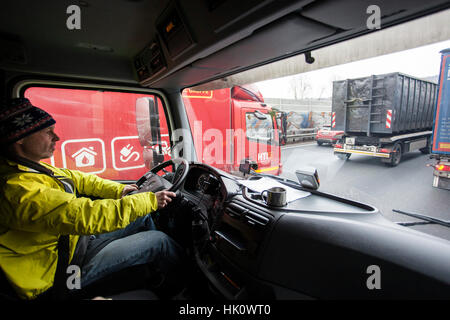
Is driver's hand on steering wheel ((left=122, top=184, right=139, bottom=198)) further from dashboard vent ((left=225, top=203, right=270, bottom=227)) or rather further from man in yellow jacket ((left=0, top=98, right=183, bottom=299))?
dashboard vent ((left=225, top=203, right=270, bottom=227))

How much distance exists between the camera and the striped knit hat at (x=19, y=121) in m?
1.16

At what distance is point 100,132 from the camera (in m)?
3.30

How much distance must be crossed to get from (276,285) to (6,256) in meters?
1.33

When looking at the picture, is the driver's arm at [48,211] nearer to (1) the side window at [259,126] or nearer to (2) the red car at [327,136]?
(2) the red car at [327,136]

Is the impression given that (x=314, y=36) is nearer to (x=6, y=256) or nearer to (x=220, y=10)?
(x=220, y=10)

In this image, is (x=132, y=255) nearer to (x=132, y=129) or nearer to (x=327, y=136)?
(x=327, y=136)

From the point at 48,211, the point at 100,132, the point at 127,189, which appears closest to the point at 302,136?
the point at 127,189

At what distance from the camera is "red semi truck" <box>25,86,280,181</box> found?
2980 millimetres

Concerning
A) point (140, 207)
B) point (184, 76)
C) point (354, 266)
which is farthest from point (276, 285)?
point (184, 76)

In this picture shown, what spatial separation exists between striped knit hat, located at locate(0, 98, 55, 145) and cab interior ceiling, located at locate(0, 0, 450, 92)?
0.65m

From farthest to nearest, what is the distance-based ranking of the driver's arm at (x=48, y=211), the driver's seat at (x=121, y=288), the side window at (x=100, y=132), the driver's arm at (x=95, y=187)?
the side window at (x=100, y=132), the driver's arm at (x=95, y=187), the driver's seat at (x=121, y=288), the driver's arm at (x=48, y=211)

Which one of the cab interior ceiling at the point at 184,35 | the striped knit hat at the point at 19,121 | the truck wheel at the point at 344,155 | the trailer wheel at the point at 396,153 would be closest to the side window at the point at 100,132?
the cab interior ceiling at the point at 184,35

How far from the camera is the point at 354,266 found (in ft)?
3.34

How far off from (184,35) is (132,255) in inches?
57.2
